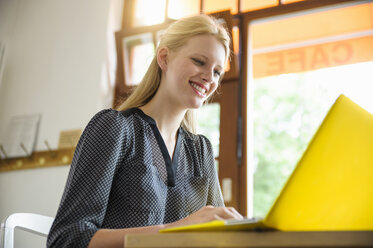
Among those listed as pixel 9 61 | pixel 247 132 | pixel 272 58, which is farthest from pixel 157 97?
pixel 272 58

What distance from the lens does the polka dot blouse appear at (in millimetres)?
938

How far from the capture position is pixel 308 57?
4051 millimetres

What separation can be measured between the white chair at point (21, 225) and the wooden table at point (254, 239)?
949mm

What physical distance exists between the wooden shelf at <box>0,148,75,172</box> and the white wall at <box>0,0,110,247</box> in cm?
4

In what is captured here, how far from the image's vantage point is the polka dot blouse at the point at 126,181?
94 centimetres

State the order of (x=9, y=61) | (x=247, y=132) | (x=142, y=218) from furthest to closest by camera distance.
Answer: (x=9, y=61), (x=247, y=132), (x=142, y=218)

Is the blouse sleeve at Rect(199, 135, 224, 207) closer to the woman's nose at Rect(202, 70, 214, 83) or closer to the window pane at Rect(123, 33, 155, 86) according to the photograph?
the woman's nose at Rect(202, 70, 214, 83)

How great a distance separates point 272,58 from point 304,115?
4.79 meters

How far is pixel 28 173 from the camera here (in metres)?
2.78

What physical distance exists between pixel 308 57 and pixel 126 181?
3.30m

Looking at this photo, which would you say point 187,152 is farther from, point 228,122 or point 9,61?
point 9,61

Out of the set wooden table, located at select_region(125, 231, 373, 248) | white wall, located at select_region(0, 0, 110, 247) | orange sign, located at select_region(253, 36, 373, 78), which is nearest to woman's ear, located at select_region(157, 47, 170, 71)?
wooden table, located at select_region(125, 231, 373, 248)

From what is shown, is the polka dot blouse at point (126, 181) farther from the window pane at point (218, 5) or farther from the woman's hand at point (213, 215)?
the window pane at point (218, 5)

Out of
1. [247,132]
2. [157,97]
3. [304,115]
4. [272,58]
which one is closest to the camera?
[157,97]
